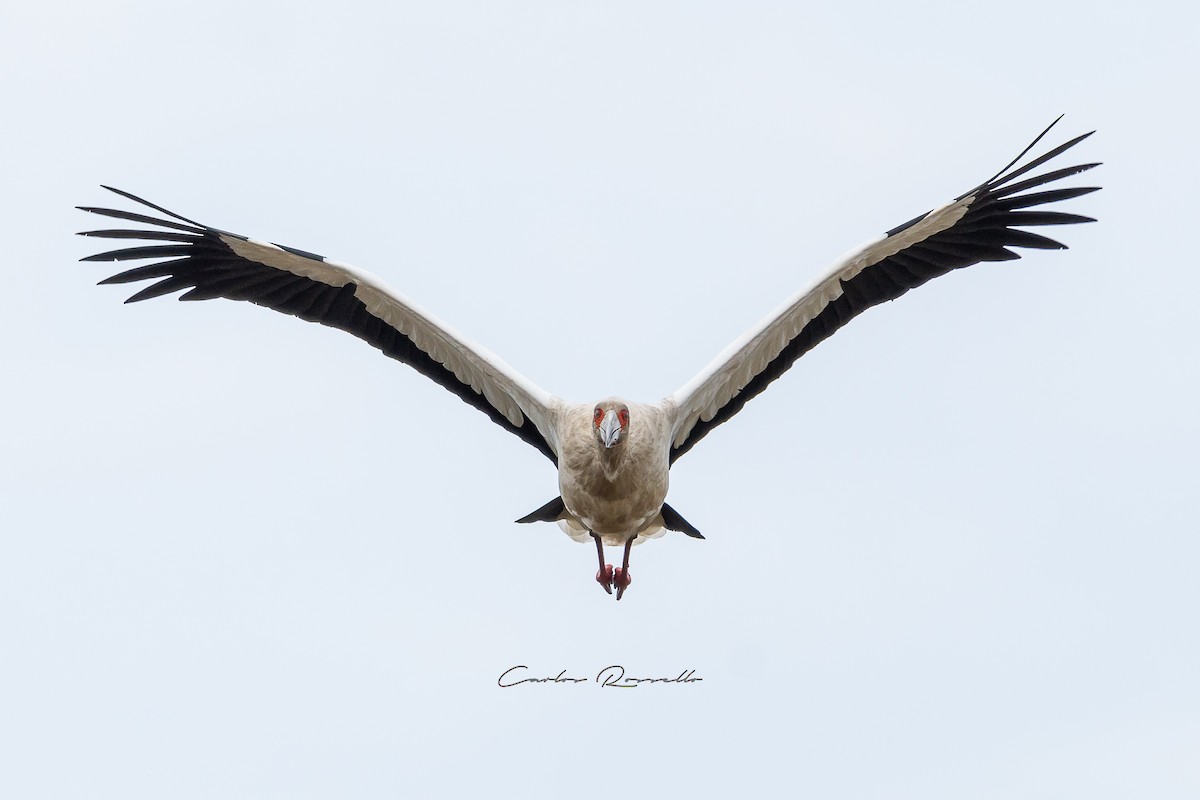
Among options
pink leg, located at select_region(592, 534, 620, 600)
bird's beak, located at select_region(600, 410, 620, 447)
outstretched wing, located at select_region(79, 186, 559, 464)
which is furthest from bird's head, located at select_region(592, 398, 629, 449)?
pink leg, located at select_region(592, 534, 620, 600)

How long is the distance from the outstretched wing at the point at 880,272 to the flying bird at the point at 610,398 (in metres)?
0.01

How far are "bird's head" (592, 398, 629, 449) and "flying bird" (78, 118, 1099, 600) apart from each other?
0.09 metres

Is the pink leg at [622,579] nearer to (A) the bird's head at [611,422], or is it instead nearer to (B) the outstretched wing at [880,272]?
(B) the outstretched wing at [880,272]

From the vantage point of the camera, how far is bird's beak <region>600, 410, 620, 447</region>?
1049 centimetres

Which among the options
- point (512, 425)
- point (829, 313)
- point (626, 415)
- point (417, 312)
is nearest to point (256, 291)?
point (417, 312)

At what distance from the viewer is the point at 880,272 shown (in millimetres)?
11695

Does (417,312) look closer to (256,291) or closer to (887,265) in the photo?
(256,291)

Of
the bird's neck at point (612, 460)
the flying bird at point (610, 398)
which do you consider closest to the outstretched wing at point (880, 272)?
the flying bird at point (610, 398)

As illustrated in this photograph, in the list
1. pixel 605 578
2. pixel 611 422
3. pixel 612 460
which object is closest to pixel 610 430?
pixel 611 422

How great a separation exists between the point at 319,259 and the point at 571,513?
2.54 metres

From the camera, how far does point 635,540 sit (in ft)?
40.4

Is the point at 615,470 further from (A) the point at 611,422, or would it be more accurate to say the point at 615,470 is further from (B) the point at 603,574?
(B) the point at 603,574

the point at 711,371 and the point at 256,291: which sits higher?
the point at 256,291

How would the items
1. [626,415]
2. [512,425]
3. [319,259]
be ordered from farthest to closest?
[512,425], [319,259], [626,415]
